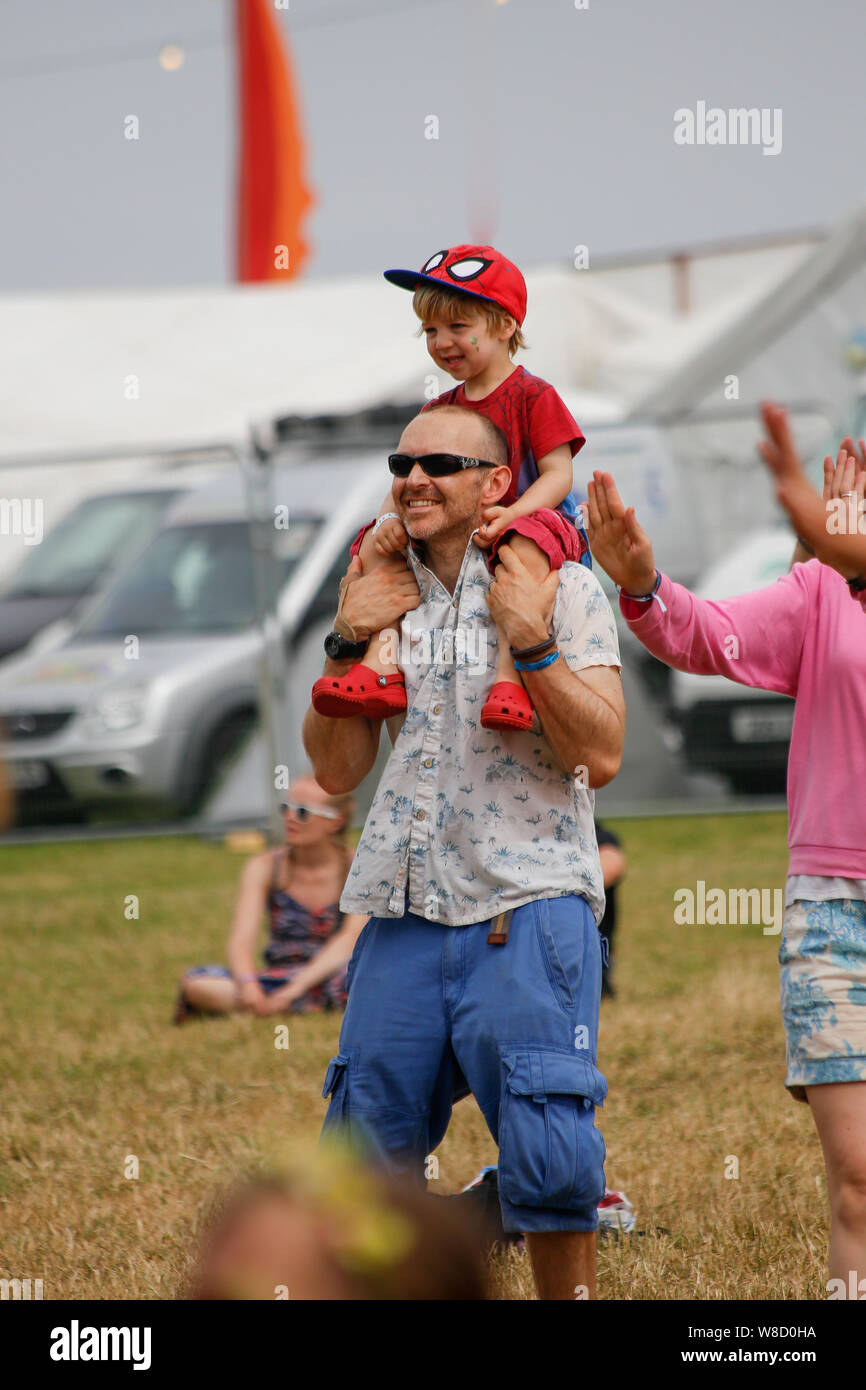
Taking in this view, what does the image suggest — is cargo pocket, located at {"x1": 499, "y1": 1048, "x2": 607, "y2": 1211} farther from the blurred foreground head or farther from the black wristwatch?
the blurred foreground head

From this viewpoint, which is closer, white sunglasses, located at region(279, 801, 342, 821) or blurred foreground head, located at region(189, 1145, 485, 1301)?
blurred foreground head, located at region(189, 1145, 485, 1301)

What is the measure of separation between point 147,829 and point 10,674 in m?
1.60

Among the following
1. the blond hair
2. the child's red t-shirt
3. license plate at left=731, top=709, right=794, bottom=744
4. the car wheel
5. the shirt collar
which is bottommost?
the car wheel

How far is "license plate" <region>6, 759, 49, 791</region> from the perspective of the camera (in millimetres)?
11180

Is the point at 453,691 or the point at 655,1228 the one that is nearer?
the point at 453,691

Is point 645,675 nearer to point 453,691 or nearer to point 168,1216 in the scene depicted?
point 168,1216

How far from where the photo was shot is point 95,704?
11.2 meters

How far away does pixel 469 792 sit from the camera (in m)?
3.10

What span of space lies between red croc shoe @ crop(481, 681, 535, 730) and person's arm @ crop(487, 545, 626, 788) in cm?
3

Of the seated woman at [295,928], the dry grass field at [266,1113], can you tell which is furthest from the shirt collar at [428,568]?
the seated woman at [295,928]

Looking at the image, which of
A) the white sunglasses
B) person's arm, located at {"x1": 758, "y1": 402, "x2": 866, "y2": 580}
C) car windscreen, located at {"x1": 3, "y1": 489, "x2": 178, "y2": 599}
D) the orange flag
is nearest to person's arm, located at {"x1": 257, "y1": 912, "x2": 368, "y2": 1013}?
the white sunglasses
